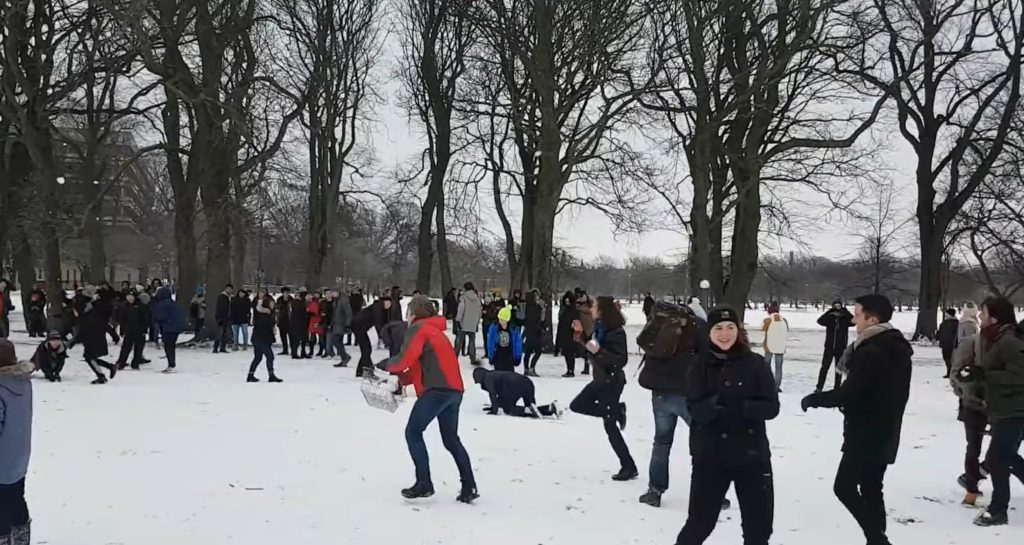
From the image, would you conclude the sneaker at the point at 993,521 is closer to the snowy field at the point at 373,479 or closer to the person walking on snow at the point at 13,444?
the snowy field at the point at 373,479

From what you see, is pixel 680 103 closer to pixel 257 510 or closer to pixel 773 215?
pixel 773 215

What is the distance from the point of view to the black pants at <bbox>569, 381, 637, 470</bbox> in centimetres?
801

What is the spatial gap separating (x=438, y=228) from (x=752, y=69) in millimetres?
12161

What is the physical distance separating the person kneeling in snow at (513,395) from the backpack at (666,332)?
13.9 feet

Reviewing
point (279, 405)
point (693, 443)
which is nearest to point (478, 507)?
point (693, 443)

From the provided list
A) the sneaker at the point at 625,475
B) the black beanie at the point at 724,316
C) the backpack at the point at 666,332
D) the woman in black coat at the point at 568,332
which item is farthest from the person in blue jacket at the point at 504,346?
the black beanie at the point at 724,316

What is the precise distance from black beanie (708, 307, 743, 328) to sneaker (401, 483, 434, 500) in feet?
9.71

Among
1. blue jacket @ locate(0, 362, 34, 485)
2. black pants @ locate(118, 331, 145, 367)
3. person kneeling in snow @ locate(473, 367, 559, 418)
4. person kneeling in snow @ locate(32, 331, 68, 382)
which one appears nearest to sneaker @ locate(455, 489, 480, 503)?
blue jacket @ locate(0, 362, 34, 485)

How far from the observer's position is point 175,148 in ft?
73.5

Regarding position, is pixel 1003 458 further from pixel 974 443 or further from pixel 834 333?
pixel 834 333

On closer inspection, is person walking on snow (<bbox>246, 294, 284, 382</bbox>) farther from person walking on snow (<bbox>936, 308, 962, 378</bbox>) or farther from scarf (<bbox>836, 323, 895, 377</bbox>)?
person walking on snow (<bbox>936, 308, 962, 378</bbox>)

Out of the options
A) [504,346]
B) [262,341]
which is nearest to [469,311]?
[504,346]

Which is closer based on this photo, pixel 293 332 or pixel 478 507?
pixel 478 507

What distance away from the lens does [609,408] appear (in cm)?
804
